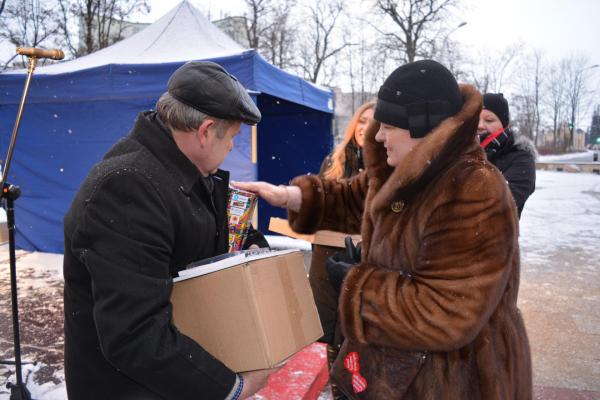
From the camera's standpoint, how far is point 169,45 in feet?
21.2

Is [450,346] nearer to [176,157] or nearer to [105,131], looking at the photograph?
[176,157]

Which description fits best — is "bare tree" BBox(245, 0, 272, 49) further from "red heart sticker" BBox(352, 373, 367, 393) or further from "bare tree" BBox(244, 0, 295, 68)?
"red heart sticker" BBox(352, 373, 367, 393)

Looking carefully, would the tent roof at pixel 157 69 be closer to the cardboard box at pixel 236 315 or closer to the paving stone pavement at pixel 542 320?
the paving stone pavement at pixel 542 320

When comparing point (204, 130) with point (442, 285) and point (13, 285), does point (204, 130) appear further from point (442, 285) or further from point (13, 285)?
point (13, 285)

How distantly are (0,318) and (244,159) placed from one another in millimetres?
3053

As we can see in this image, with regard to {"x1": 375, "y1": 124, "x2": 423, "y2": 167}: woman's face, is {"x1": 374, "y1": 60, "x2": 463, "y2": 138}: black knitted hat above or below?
above

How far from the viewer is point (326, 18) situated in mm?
26875

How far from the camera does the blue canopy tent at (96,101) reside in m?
5.66

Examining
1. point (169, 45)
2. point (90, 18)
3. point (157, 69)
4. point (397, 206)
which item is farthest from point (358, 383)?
point (90, 18)

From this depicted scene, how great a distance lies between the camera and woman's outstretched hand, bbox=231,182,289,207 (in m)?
2.17

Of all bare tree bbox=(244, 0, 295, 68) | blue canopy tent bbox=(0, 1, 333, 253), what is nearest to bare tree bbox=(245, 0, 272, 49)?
bare tree bbox=(244, 0, 295, 68)

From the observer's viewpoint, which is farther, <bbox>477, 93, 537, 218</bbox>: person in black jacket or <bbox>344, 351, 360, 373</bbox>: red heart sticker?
<bbox>477, 93, 537, 218</bbox>: person in black jacket

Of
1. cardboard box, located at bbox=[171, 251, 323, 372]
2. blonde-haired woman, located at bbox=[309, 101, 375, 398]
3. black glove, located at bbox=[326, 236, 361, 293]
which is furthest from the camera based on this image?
blonde-haired woman, located at bbox=[309, 101, 375, 398]

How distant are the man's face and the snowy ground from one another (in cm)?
234
